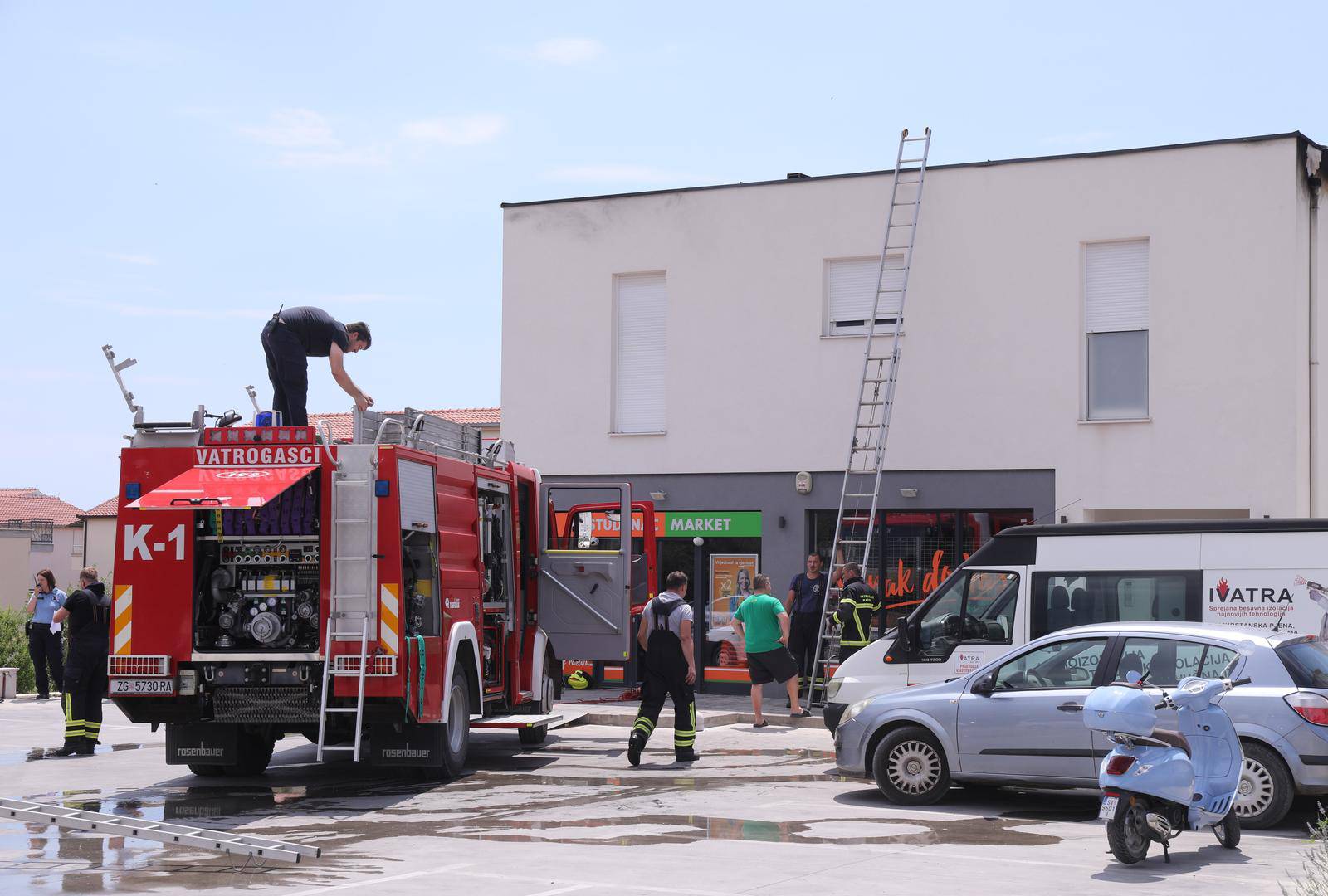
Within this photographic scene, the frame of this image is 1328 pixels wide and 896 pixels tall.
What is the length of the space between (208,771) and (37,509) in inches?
3591

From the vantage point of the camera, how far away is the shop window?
43.7 ft

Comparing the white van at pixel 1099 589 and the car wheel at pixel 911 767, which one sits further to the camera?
the white van at pixel 1099 589

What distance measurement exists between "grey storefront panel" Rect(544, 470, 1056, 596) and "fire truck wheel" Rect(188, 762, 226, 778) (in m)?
6.90

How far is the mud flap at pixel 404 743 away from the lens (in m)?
13.1

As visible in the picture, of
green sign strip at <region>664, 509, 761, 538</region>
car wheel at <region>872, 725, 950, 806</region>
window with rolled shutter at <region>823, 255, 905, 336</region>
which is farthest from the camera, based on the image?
green sign strip at <region>664, 509, 761, 538</region>

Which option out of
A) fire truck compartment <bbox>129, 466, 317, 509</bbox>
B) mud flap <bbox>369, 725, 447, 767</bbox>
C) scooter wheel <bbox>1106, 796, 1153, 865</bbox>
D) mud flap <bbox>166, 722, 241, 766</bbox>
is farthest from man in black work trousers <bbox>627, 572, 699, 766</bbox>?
scooter wheel <bbox>1106, 796, 1153, 865</bbox>

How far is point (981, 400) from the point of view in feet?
66.7

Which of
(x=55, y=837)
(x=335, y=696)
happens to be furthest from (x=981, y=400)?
(x=55, y=837)

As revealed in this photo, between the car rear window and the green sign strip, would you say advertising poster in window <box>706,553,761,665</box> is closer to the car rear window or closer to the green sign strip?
the green sign strip

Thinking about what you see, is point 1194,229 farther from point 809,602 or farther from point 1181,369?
point 809,602

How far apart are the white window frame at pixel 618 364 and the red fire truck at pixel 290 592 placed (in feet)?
28.6

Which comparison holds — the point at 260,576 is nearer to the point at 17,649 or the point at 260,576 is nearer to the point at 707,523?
the point at 707,523

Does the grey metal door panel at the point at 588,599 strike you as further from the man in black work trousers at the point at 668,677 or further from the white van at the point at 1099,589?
the white van at the point at 1099,589

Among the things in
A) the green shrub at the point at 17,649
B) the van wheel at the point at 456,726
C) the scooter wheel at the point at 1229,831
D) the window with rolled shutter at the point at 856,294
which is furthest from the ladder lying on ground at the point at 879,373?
the green shrub at the point at 17,649
